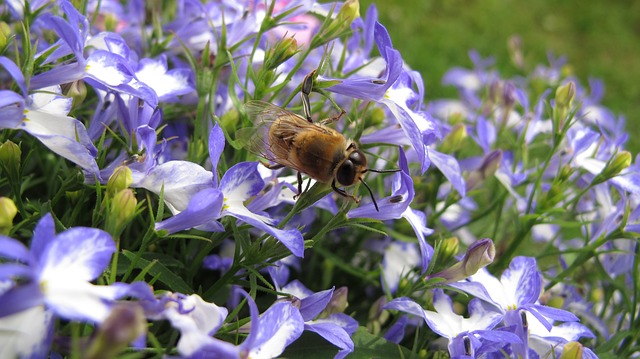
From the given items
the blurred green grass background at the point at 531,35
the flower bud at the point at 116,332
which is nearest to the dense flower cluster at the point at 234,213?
the flower bud at the point at 116,332

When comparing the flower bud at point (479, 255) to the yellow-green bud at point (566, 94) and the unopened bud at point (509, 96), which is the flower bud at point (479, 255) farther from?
the unopened bud at point (509, 96)

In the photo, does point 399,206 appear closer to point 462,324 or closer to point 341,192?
point 341,192

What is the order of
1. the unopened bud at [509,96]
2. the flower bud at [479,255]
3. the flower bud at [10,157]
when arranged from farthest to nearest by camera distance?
1. the unopened bud at [509,96]
2. the flower bud at [479,255]
3. the flower bud at [10,157]

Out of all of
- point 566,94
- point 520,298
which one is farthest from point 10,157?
point 566,94

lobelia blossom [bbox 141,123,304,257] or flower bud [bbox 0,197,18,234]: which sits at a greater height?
flower bud [bbox 0,197,18,234]

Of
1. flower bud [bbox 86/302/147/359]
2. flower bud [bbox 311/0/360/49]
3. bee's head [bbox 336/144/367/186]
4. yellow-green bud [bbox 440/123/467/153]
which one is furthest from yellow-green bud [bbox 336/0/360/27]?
flower bud [bbox 86/302/147/359]

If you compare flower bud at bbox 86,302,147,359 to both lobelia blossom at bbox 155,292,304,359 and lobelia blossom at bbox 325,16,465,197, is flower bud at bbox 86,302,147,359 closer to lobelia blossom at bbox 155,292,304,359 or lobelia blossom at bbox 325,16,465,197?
lobelia blossom at bbox 155,292,304,359
